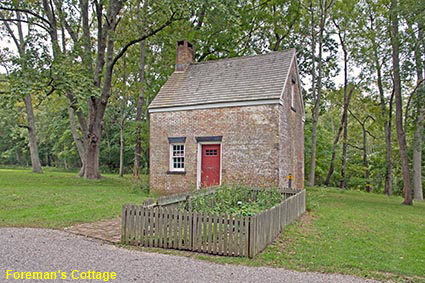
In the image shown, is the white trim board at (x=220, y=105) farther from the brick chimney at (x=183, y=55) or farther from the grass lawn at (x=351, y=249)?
the grass lawn at (x=351, y=249)

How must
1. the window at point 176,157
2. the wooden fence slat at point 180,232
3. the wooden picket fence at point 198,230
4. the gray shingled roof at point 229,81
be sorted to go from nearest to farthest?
the wooden picket fence at point 198,230 → the wooden fence slat at point 180,232 → the gray shingled roof at point 229,81 → the window at point 176,157

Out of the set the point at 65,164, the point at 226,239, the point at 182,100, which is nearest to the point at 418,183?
the point at 182,100

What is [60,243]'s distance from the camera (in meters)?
7.04

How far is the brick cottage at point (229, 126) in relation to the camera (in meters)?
14.4

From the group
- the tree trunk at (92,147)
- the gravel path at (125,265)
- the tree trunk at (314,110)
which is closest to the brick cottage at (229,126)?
the tree trunk at (92,147)

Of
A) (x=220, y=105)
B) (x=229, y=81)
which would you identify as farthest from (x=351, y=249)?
(x=229, y=81)

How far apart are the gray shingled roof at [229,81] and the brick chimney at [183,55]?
0.56 metres

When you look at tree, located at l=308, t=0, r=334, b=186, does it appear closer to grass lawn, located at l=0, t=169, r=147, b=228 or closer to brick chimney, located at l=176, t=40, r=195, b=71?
brick chimney, located at l=176, t=40, r=195, b=71

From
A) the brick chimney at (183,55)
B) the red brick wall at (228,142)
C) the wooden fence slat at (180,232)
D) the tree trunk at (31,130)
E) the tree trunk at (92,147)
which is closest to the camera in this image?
the wooden fence slat at (180,232)

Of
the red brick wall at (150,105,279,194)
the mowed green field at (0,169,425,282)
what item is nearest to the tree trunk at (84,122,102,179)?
the red brick wall at (150,105,279,194)

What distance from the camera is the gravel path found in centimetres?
522

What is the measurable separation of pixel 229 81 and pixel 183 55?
14.0 feet

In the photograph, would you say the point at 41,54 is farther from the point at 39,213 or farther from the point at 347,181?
the point at 347,181

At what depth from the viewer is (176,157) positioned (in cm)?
1664
